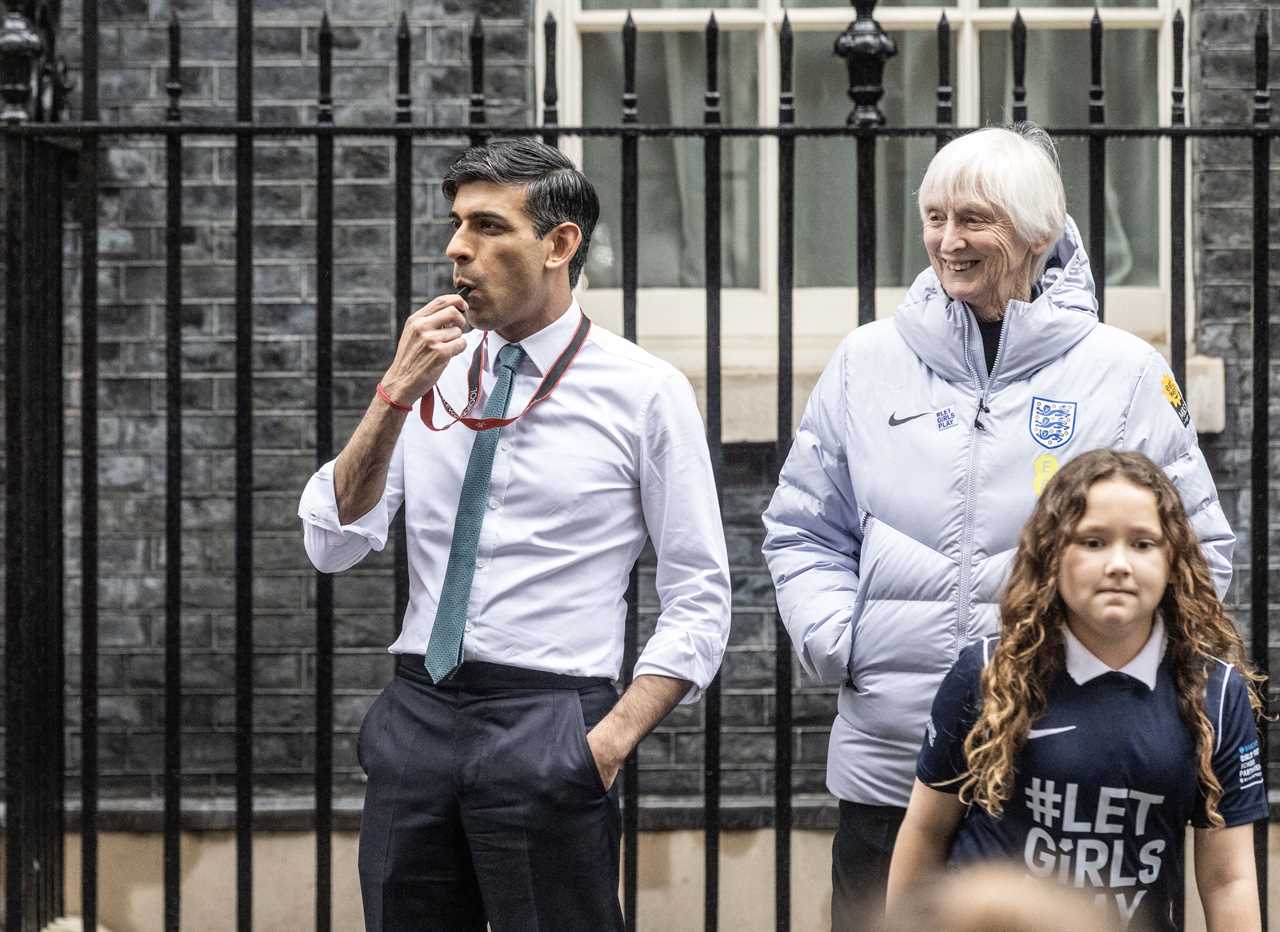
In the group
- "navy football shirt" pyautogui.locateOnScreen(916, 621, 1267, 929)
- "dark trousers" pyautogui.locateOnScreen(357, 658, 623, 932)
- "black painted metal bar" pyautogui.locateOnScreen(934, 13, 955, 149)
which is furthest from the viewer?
"black painted metal bar" pyautogui.locateOnScreen(934, 13, 955, 149)

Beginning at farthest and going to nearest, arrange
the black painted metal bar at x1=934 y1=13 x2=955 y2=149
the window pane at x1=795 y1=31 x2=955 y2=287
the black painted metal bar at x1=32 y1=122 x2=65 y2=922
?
the window pane at x1=795 y1=31 x2=955 y2=287
the black painted metal bar at x1=32 y1=122 x2=65 y2=922
the black painted metal bar at x1=934 y1=13 x2=955 y2=149

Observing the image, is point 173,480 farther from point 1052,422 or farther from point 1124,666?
point 1124,666

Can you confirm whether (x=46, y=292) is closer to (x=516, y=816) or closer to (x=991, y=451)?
(x=516, y=816)

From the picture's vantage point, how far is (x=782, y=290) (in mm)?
3604

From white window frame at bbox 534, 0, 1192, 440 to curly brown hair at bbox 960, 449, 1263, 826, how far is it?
2748mm

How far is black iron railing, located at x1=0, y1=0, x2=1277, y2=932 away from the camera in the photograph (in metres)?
3.60

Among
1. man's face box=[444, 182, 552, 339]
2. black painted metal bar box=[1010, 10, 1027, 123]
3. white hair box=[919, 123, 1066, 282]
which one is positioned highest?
black painted metal bar box=[1010, 10, 1027, 123]

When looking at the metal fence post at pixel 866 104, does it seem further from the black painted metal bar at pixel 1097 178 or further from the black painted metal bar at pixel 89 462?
the black painted metal bar at pixel 89 462

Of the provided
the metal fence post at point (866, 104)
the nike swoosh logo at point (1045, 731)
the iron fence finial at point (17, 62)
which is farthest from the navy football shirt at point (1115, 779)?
the iron fence finial at point (17, 62)

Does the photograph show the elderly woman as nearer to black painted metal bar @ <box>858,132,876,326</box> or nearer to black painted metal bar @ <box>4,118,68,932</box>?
black painted metal bar @ <box>858,132,876,326</box>

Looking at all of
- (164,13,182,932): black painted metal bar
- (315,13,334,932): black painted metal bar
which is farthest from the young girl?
(164,13,182,932): black painted metal bar

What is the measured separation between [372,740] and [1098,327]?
1.41m

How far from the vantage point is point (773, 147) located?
5.14m

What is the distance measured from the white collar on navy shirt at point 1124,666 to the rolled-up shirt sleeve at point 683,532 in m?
0.63
